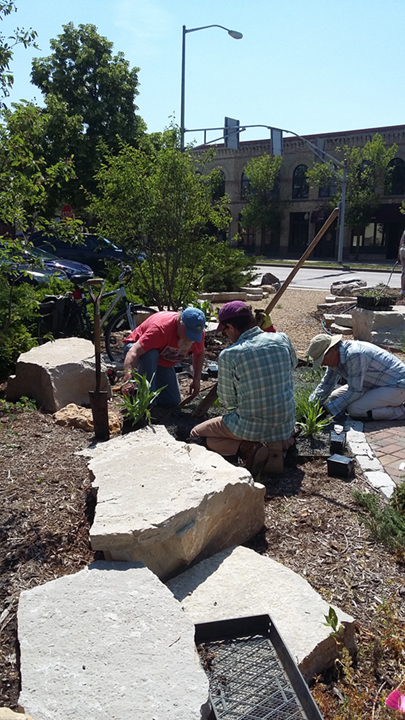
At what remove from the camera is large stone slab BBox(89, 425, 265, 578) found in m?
2.75

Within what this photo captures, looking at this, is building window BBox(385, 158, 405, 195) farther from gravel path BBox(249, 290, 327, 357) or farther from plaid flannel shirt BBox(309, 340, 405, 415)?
plaid flannel shirt BBox(309, 340, 405, 415)

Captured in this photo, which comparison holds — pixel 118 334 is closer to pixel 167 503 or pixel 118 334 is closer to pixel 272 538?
pixel 272 538

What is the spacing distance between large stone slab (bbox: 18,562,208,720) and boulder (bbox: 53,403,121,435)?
7.57 ft

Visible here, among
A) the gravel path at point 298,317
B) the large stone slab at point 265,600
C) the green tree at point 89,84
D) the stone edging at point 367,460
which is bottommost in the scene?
the gravel path at point 298,317

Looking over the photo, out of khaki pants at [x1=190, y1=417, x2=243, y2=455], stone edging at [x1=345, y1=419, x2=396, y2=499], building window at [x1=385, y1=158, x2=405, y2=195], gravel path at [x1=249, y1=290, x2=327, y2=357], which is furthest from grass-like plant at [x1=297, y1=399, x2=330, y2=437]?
building window at [x1=385, y1=158, x2=405, y2=195]

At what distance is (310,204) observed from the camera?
4150 cm

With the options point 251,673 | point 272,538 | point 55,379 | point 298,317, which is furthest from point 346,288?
point 251,673

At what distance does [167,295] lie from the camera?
911 centimetres

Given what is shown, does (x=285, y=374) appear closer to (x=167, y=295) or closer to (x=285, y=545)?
(x=285, y=545)

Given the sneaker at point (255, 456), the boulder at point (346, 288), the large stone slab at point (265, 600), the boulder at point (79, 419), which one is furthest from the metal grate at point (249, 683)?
the boulder at point (346, 288)

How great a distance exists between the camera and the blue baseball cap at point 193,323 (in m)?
5.00

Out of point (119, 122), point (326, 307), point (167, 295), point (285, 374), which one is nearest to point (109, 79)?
point (119, 122)

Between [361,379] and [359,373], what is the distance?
6cm

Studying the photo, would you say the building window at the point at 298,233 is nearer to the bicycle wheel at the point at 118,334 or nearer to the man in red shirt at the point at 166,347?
the bicycle wheel at the point at 118,334
